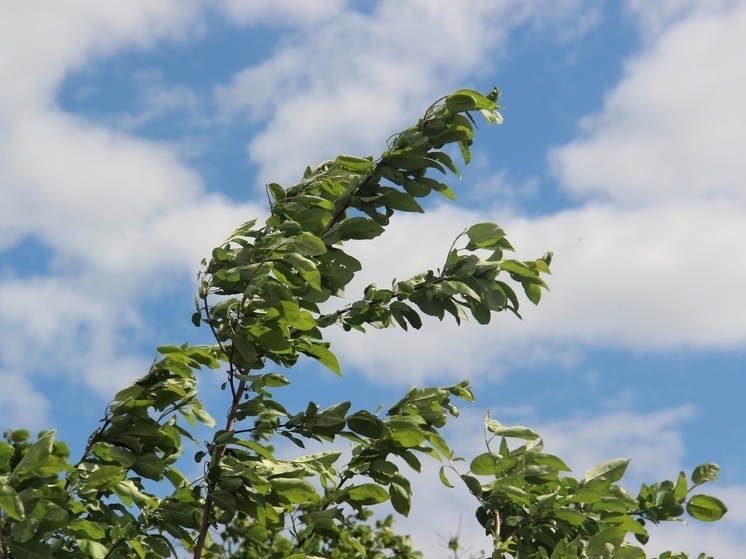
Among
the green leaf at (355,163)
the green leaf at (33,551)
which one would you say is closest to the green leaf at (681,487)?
the green leaf at (355,163)

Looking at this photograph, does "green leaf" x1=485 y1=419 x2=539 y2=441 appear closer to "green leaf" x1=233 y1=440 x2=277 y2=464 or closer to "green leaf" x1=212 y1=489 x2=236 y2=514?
"green leaf" x1=233 y1=440 x2=277 y2=464

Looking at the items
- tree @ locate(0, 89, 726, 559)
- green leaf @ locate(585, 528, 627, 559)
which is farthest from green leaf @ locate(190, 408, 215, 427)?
green leaf @ locate(585, 528, 627, 559)

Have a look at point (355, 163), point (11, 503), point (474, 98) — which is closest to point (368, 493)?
point (11, 503)

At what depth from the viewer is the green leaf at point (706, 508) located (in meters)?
3.99

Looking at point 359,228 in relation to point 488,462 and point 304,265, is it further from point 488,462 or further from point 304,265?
point 488,462

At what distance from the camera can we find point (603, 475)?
154 inches

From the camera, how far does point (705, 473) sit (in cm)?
405

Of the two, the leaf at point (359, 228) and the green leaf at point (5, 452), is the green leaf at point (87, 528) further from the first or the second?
the leaf at point (359, 228)

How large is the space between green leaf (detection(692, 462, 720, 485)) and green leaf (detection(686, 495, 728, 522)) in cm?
8

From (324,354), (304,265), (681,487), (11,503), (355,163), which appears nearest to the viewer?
(11,503)

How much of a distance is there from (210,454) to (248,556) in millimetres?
7114

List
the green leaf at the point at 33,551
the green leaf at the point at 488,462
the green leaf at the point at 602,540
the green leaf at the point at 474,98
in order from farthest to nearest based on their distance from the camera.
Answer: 1. the green leaf at the point at 474,98
2. the green leaf at the point at 488,462
3. the green leaf at the point at 602,540
4. the green leaf at the point at 33,551

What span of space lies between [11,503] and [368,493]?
4.74 ft

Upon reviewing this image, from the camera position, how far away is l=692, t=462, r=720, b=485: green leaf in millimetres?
4051
